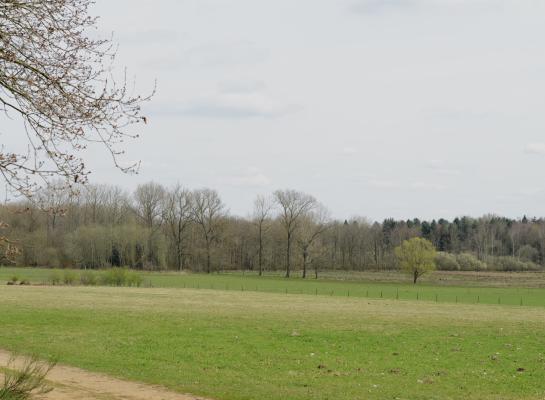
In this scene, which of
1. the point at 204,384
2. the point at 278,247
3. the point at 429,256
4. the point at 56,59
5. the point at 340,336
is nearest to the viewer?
the point at 56,59

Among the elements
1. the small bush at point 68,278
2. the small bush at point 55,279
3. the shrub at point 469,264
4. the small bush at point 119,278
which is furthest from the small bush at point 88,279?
the shrub at point 469,264

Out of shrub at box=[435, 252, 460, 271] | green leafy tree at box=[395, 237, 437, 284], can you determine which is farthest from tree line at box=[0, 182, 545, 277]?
green leafy tree at box=[395, 237, 437, 284]

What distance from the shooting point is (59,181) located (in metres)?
9.78

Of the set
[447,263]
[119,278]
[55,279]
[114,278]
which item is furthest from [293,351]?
[447,263]

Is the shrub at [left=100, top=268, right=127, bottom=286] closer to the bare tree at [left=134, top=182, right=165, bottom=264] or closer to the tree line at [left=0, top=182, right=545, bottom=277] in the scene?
the tree line at [left=0, top=182, right=545, bottom=277]

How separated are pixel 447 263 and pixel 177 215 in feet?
194

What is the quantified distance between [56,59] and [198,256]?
126m

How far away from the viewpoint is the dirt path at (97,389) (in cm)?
1340

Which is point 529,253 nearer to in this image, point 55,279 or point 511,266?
point 511,266

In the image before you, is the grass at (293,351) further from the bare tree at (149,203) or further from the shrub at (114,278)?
the bare tree at (149,203)

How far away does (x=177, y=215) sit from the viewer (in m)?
137

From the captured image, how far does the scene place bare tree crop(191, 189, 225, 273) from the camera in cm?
13675

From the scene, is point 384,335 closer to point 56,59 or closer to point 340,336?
point 340,336

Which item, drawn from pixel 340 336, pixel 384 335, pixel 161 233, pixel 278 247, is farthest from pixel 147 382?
pixel 278 247
